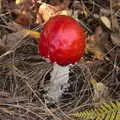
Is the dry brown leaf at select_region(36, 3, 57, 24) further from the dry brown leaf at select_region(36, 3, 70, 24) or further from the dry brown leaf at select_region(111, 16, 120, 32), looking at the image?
the dry brown leaf at select_region(111, 16, 120, 32)

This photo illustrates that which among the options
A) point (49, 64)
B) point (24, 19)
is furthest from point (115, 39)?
point (24, 19)

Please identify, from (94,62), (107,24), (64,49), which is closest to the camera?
(64,49)

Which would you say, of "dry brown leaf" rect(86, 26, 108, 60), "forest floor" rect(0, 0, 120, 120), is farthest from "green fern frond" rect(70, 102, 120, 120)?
"dry brown leaf" rect(86, 26, 108, 60)

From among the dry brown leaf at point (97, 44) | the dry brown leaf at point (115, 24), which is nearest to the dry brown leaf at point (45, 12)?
the dry brown leaf at point (97, 44)

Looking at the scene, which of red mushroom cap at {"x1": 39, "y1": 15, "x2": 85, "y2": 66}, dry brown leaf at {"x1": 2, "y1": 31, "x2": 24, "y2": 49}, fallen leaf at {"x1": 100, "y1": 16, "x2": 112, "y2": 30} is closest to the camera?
red mushroom cap at {"x1": 39, "y1": 15, "x2": 85, "y2": 66}

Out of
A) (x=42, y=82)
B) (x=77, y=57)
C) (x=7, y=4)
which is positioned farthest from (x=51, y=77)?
(x=7, y=4)

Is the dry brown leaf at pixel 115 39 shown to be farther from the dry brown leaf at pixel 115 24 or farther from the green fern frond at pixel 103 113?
the green fern frond at pixel 103 113

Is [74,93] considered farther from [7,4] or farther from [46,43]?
[7,4]
